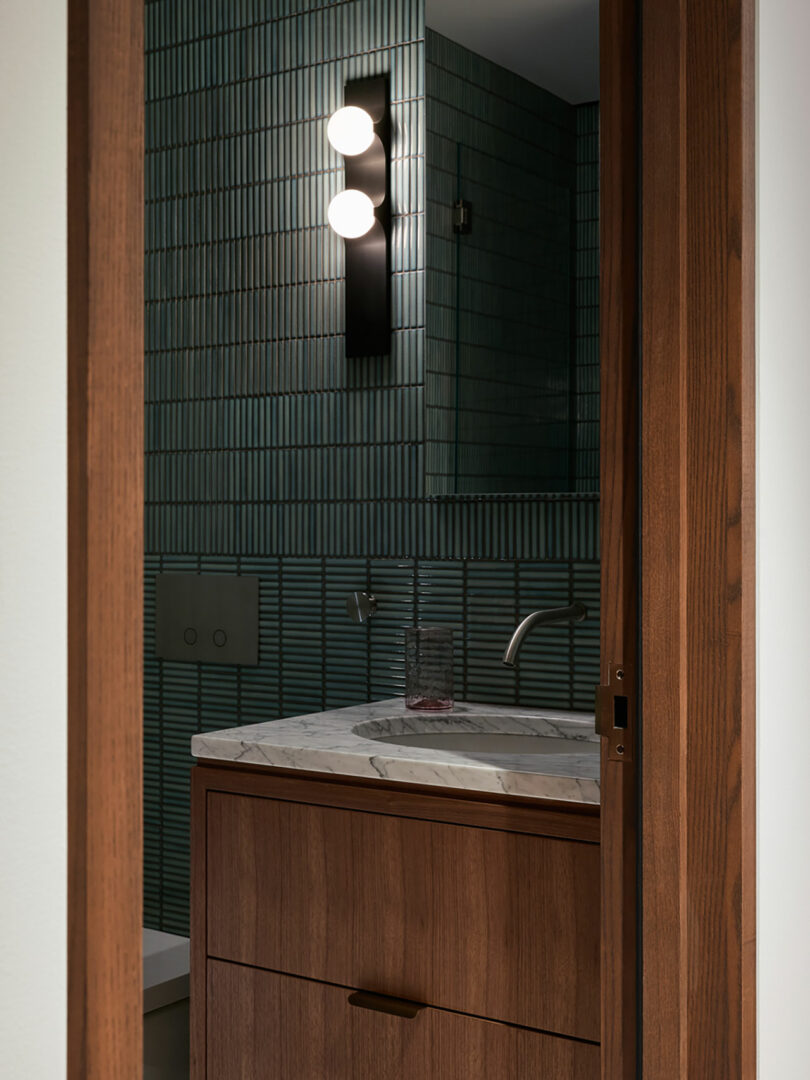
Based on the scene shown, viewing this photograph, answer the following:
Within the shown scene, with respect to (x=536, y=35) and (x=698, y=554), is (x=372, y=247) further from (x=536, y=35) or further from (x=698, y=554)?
(x=698, y=554)

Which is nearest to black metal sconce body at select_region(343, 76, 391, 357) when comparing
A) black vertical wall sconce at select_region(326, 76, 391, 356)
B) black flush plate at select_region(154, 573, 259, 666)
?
black vertical wall sconce at select_region(326, 76, 391, 356)

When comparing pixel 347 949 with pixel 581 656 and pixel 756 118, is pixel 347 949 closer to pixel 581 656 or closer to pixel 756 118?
pixel 581 656

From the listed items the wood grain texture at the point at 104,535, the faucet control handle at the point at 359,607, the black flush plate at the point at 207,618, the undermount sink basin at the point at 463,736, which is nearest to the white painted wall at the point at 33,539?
the wood grain texture at the point at 104,535

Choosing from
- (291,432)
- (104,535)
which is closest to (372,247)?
(291,432)

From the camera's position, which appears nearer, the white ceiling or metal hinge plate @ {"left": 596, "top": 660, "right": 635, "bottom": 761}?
metal hinge plate @ {"left": 596, "top": 660, "right": 635, "bottom": 761}

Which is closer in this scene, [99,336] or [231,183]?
[99,336]

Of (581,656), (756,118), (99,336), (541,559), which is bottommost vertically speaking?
(581,656)

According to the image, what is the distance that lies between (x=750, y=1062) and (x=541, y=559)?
40.3 inches

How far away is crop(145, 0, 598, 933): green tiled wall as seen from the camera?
2.06m

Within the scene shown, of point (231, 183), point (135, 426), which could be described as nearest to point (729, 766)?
point (135, 426)

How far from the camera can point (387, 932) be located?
1.57m

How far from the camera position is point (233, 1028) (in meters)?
1.73

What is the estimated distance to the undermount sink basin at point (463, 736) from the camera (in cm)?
189

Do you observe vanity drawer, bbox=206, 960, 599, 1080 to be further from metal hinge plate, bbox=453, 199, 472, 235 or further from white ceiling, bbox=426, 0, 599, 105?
white ceiling, bbox=426, 0, 599, 105
